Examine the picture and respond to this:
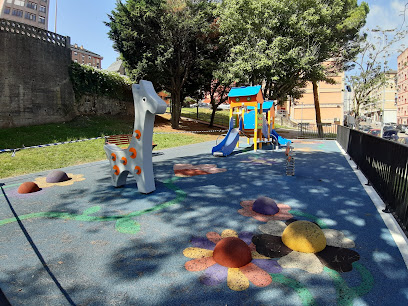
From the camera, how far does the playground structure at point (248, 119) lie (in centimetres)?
1167

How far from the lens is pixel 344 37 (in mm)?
22078

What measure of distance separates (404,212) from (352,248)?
1.30 metres

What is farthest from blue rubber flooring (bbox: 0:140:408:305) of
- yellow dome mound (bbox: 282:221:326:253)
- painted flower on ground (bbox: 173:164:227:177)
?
painted flower on ground (bbox: 173:164:227:177)

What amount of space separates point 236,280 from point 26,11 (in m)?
83.9

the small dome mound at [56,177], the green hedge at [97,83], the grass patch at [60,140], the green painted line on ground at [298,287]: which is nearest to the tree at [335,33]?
the grass patch at [60,140]

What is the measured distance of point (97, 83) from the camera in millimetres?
20328

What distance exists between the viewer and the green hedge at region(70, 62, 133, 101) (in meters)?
18.7

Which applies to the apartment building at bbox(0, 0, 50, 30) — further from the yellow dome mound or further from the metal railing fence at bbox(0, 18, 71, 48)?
the yellow dome mound

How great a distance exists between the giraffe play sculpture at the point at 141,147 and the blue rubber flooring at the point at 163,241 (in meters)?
0.34

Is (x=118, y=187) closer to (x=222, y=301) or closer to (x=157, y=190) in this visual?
(x=157, y=190)

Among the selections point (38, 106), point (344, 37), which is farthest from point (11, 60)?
point (344, 37)

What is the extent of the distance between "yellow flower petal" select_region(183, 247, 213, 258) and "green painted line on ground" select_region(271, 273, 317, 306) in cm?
84

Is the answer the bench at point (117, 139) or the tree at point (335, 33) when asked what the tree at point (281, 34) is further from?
the bench at point (117, 139)

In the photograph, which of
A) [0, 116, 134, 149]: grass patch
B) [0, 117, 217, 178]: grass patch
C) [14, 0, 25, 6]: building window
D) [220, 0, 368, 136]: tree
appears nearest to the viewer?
[0, 117, 217, 178]: grass patch
